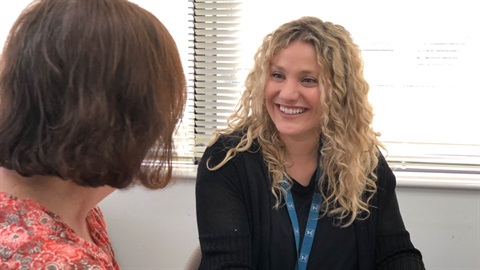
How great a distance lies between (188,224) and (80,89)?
68.2 inches

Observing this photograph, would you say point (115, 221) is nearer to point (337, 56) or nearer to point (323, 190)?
point (323, 190)

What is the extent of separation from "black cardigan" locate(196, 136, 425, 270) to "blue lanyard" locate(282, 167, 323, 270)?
0.20 ft

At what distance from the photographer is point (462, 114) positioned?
2.21 metres

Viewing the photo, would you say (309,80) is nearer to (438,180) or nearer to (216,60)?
(216,60)

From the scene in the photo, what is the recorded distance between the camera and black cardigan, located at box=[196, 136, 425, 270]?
1.65m

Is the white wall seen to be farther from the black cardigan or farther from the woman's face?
the woman's face

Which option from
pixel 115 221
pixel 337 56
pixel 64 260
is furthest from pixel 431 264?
pixel 64 260

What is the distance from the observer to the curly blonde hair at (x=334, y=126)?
5.64 ft

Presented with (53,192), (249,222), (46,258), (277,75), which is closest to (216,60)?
(277,75)

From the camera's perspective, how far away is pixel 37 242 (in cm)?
75

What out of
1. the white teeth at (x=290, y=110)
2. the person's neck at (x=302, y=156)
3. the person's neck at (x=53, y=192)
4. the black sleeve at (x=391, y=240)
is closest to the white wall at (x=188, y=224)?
the black sleeve at (x=391, y=240)

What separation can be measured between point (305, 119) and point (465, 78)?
87cm

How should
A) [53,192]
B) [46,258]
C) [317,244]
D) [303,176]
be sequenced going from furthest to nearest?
[303,176]
[317,244]
[53,192]
[46,258]

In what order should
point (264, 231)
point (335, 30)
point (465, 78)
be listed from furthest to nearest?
point (465, 78), point (335, 30), point (264, 231)
